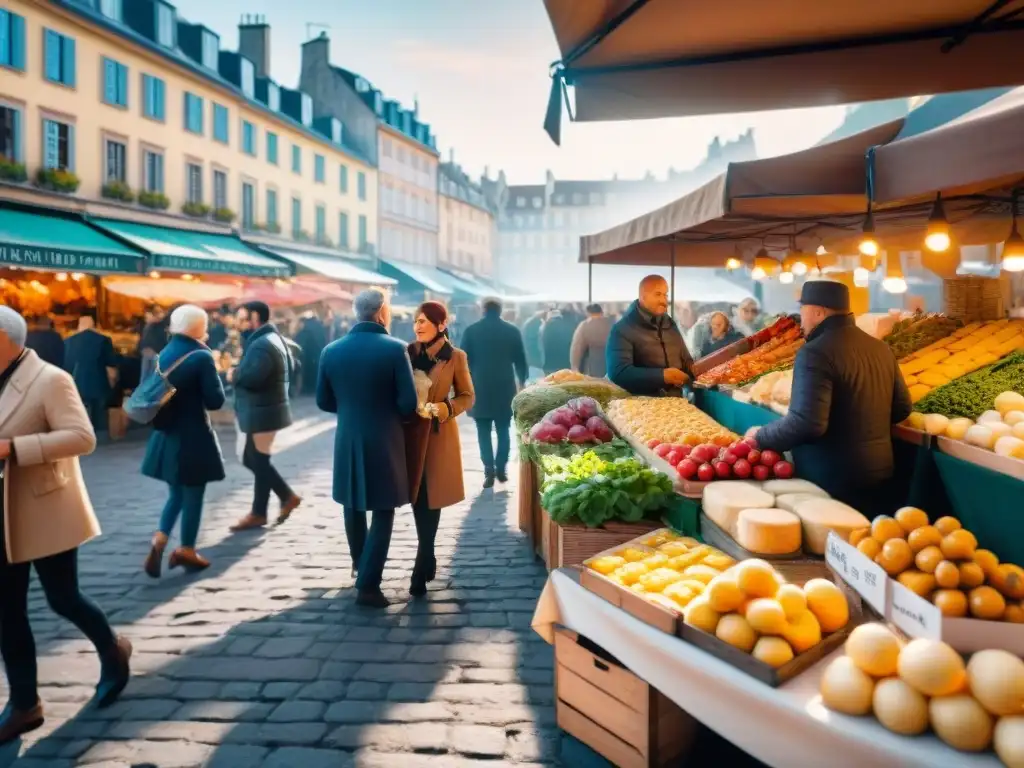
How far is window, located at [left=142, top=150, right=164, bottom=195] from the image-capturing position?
920 inches

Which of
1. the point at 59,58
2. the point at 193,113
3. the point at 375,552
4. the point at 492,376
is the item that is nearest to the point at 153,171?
the point at 193,113

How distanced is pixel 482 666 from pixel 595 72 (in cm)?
323

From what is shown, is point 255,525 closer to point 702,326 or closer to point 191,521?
point 191,521

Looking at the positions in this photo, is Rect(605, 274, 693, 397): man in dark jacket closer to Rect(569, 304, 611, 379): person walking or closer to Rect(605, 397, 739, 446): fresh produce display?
Rect(605, 397, 739, 446): fresh produce display

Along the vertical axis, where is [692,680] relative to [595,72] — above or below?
below

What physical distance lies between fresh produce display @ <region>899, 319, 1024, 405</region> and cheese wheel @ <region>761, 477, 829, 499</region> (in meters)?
1.23

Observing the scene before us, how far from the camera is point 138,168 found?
23.0 meters

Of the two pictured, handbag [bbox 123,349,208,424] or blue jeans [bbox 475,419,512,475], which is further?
blue jeans [bbox 475,419,512,475]

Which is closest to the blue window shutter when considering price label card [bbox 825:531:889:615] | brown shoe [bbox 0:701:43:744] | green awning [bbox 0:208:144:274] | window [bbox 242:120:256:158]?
green awning [bbox 0:208:144:274]

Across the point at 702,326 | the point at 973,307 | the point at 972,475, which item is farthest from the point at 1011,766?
the point at 702,326

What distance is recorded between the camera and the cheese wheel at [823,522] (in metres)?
3.65

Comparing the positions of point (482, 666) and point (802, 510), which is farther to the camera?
point (482, 666)

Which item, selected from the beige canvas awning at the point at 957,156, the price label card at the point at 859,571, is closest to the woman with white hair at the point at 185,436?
the price label card at the point at 859,571

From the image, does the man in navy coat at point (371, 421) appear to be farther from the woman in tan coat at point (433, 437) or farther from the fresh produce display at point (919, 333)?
the fresh produce display at point (919, 333)
